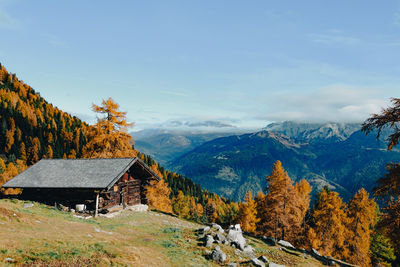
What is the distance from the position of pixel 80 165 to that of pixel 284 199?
108 feet

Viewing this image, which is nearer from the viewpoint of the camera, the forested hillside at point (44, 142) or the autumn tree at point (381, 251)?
the autumn tree at point (381, 251)

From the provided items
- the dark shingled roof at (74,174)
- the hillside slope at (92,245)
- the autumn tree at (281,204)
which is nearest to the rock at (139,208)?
the dark shingled roof at (74,174)

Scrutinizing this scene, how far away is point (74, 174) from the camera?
32.0 meters

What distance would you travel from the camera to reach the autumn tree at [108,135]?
40.9 meters

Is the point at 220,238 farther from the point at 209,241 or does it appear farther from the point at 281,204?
the point at 281,204

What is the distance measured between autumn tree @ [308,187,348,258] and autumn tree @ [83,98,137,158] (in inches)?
1472

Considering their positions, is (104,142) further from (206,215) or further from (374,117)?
(206,215)

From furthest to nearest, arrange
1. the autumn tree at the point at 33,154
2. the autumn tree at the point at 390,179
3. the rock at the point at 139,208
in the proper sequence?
the autumn tree at the point at 33,154, the rock at the point at 139,208, the autumn tree at the point at 390,179

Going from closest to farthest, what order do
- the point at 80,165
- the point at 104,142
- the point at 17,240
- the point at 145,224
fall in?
1. the point at 17,240
2. the point at 145,224
3. the point at 80,165
4. the point at 104,142

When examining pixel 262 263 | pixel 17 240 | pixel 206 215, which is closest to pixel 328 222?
pixel 262 263

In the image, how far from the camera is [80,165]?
34094 mm

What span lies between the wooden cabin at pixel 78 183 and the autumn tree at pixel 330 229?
33.8 metres

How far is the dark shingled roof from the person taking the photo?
1173 inches

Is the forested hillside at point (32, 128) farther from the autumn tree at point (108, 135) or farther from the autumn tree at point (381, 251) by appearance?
the autumn tree at point (381, 251)
